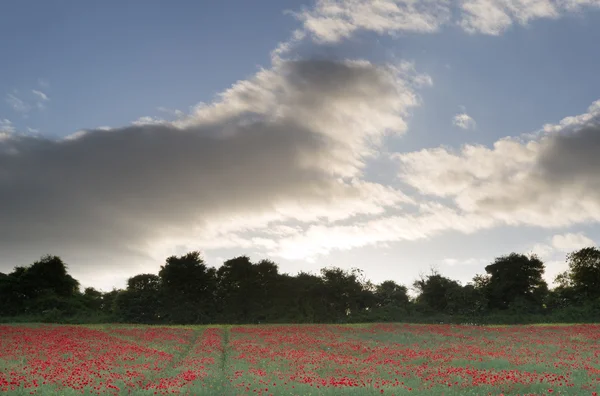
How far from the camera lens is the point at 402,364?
28094mm

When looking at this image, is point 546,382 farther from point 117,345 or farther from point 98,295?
point 98,295

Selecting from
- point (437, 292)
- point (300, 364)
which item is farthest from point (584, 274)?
point (300, 364)

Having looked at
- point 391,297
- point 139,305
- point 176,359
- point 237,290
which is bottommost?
point 176,359

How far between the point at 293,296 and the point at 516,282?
3445 centimetres

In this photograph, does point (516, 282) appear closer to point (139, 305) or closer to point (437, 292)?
point (437, 292)

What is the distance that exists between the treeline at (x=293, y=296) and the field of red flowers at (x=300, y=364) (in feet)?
82.0

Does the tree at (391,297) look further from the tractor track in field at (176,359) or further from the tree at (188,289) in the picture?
the tractor track in field at (176,359)

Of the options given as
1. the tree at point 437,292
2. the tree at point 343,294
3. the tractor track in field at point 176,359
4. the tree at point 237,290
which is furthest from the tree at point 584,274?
the tractor track in field at point 176,359

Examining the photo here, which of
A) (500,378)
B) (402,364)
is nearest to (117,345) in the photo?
(402,364)

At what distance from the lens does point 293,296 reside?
7594 cm

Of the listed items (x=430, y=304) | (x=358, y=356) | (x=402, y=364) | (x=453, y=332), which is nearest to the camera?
(x=402, y=364)

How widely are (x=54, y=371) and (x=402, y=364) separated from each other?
18.0 meters

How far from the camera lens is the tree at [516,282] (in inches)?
2990

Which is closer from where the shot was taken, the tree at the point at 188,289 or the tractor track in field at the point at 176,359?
the tractor track in field at the point at 176,359
